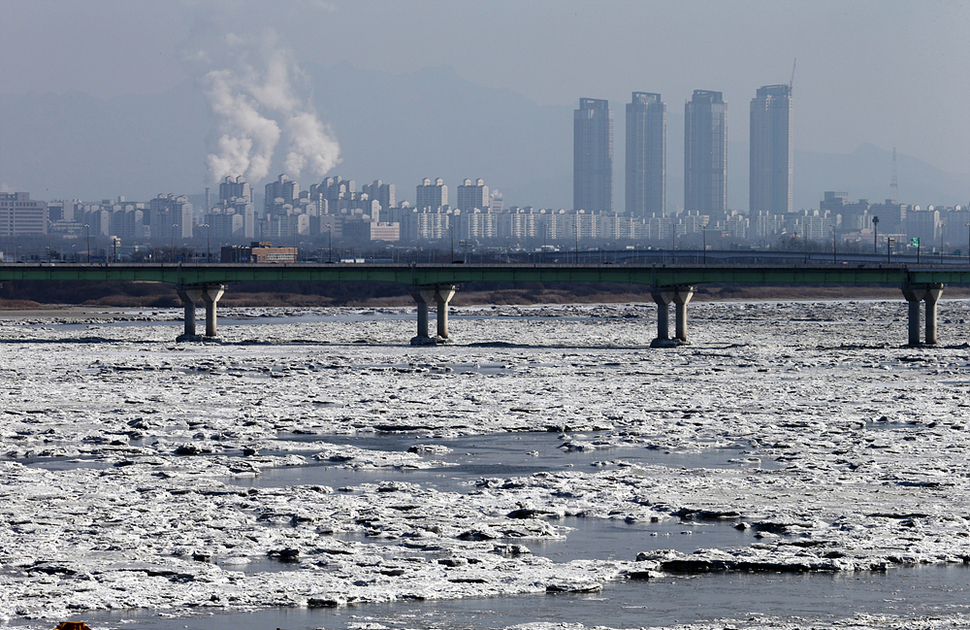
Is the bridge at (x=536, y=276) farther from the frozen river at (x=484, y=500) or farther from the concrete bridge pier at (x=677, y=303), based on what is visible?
the frozen river at (x=484, y=500)

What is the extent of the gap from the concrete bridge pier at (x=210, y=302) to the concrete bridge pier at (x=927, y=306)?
5730 centimetres

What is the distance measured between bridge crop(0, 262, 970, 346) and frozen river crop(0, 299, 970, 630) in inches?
1280

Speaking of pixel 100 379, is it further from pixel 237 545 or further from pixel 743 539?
pixel 743 539

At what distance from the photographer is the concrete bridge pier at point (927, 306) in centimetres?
10012

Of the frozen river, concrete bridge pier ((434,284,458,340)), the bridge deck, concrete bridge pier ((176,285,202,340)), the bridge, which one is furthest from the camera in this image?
concrete bridge pier ((176,285,202,340))

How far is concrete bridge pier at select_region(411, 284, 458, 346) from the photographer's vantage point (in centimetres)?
10350

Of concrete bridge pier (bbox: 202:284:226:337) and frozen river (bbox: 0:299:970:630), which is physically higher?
concrete bridge pier (bbox: 202:284:226:337)

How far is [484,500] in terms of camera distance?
103ft

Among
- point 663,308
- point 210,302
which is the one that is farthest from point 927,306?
point 210,302

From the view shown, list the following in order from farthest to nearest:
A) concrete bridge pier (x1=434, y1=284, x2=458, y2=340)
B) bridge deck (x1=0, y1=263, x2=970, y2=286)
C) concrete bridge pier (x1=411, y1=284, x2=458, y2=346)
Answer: concrete bridge pier (x1=434, y1=284, x2=458, y2=340), concrete bridge pier (x1=411, y1=284, x2=458, y2=346), bridge deck (x1=0, y1=263, x2=970, y2=286)

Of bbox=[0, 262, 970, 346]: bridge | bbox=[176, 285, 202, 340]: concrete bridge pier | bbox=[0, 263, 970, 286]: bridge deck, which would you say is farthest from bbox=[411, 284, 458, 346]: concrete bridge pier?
bbox=[176, 285, 202, 340]: concrete bridge pier

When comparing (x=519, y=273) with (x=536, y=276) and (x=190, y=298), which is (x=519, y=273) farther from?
(x=190, y=298)

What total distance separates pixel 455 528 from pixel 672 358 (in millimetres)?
59930

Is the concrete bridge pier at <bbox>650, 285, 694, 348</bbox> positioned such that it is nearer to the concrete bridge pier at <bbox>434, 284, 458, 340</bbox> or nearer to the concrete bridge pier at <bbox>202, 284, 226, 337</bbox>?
the concrete bridge pier at <bbox>434, 284, 458, 340</bbox>
